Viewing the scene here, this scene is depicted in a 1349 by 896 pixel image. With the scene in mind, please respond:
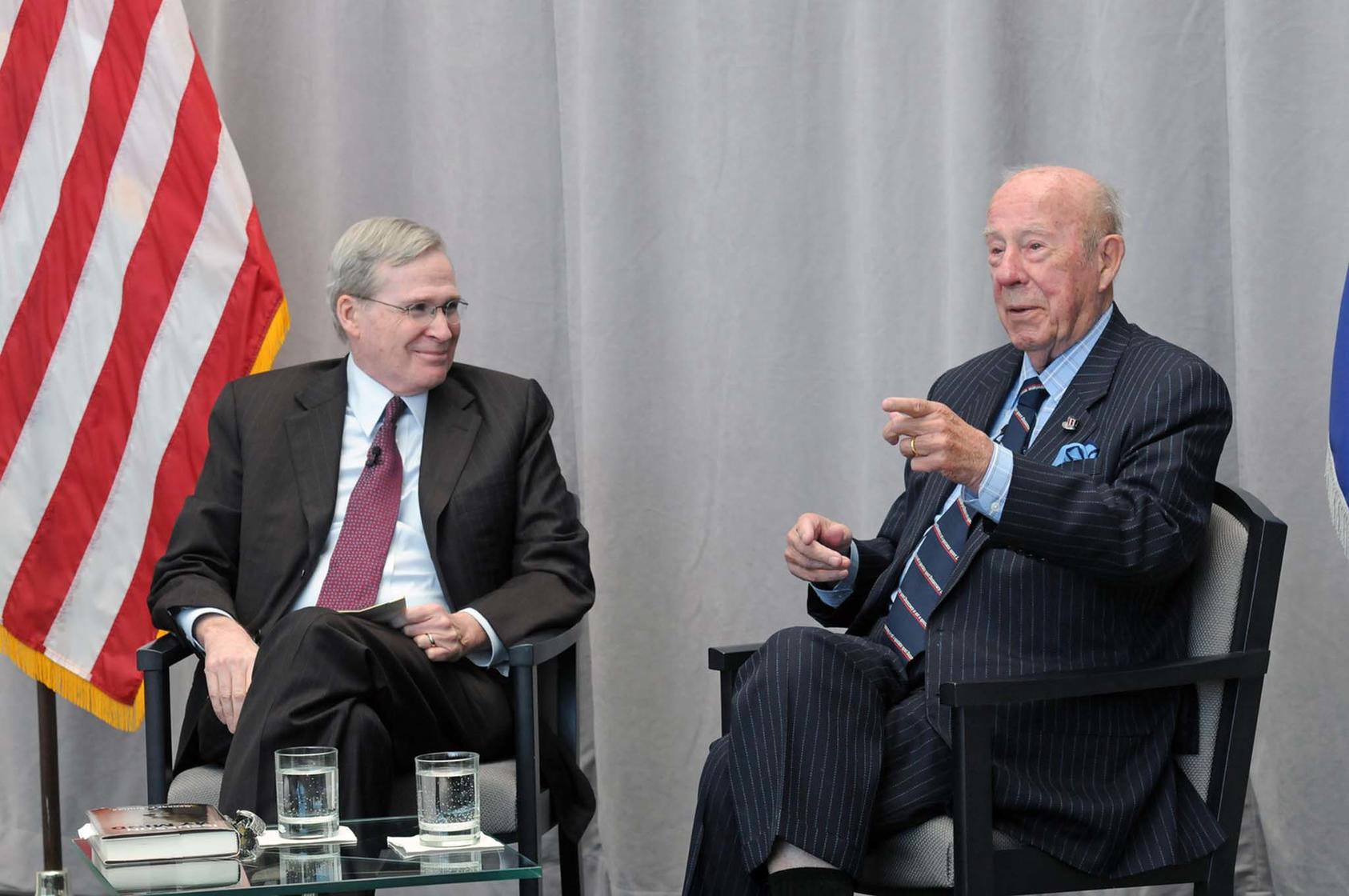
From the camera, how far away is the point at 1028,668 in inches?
87.2

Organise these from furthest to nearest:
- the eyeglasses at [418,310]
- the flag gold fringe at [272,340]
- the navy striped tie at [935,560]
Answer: the flag gold fringe at [272,340] → the eyeglasses at [418,310] → the navy striped tie at [935,560]

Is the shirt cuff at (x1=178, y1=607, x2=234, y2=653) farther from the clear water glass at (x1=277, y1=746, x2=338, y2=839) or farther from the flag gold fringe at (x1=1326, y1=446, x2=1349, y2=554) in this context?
the flag gold fringe at (x1=1326, y1=446, x2=1349, y2=554)

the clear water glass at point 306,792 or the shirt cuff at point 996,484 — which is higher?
the shirt cuff at point 996,484

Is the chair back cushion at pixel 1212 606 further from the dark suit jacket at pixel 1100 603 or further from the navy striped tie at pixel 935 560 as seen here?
the navy striped tie at pixel 935 560

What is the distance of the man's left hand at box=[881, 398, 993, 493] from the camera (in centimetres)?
207

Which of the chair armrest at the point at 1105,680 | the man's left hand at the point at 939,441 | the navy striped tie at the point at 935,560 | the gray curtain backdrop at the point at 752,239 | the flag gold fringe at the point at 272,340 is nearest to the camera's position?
the chair armrest at the point at 1105,680

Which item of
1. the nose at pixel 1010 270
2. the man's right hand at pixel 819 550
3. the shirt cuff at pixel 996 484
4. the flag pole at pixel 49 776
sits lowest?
the flag pole at pixel 49 776

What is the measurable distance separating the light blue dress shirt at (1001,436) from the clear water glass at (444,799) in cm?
78

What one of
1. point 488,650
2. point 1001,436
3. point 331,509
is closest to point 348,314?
point 331,509

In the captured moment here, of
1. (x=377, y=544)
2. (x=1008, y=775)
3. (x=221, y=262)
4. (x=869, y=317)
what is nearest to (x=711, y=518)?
(x=869, y=317)

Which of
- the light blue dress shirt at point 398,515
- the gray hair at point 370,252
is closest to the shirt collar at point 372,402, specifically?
the light blue dress shirt at point 398,515

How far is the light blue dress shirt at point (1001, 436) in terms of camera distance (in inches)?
82.1

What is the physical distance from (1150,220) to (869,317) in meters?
0.62

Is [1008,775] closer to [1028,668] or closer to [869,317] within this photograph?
[1028,668]
